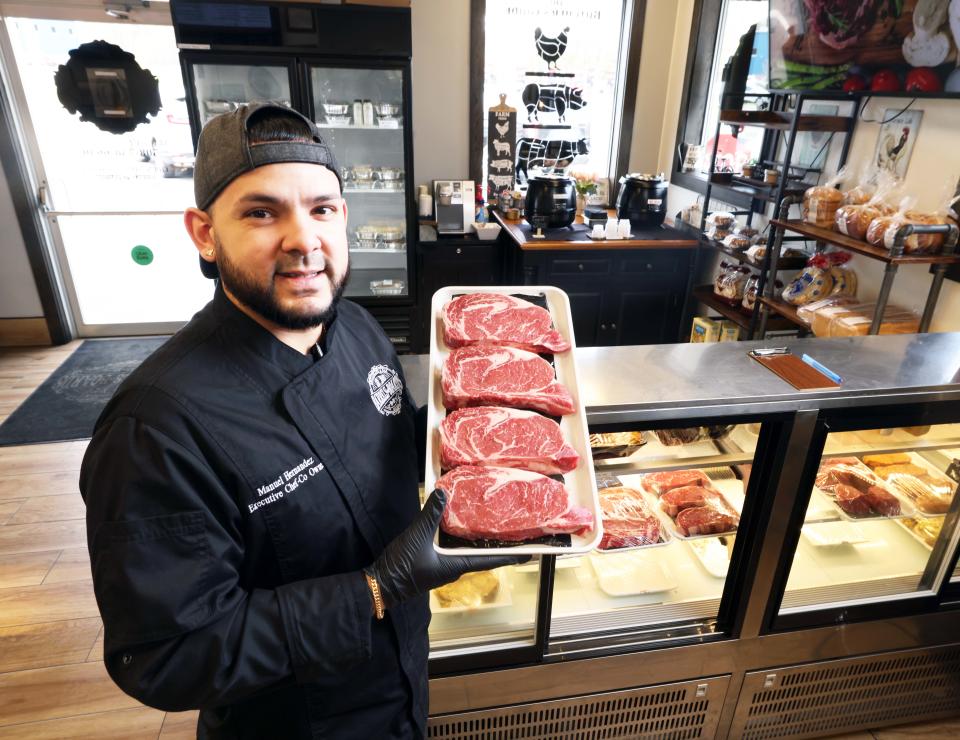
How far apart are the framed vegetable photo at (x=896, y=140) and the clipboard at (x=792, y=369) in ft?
5.00

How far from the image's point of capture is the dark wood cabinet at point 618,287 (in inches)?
151

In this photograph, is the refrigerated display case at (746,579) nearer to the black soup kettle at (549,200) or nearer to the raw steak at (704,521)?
the raw steak at (704,521)

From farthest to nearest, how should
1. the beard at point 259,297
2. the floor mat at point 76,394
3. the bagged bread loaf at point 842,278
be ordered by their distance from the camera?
the floor mat at point 76,394, the bagged bread loaf at point 842,278, the beard at point 259,297

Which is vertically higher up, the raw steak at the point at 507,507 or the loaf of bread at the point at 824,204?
the loaf of bread at the point at 824,204

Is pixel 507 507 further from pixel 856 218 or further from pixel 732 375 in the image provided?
pixel 856 218

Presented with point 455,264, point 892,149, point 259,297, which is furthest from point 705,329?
point 259,297

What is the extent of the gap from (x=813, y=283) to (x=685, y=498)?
149 cm

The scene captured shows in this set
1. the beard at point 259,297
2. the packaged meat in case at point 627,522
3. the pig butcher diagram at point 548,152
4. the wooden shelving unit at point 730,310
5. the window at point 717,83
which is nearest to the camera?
the beard at point 259,297

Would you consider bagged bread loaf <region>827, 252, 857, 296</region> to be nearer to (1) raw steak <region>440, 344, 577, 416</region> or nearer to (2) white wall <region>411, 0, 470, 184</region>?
(1) raw steak <region>440, 344, 577, 416</region>

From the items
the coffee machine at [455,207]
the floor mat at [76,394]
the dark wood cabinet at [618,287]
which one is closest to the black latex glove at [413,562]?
the dark wood cabinet at [618,287]

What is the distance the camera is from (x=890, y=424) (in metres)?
1.47

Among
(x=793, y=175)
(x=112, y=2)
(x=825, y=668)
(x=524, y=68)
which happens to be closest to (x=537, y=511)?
(x=825, y=668)

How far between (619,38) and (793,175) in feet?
6.80

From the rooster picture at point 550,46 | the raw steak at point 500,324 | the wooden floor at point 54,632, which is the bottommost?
the wooden floor at point 54,632
